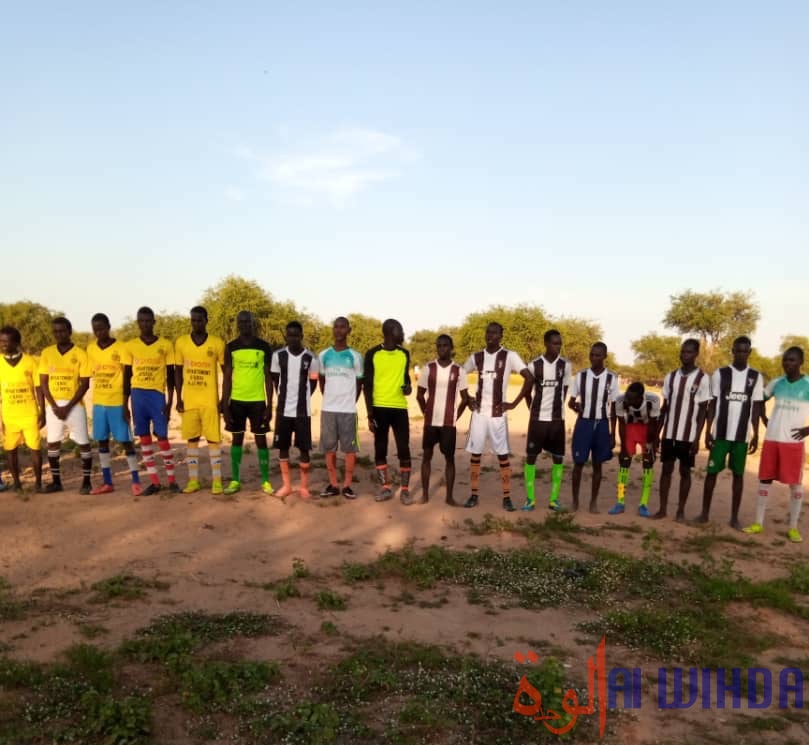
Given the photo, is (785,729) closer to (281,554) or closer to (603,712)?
(603,712)

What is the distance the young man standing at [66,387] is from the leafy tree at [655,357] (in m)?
48.6

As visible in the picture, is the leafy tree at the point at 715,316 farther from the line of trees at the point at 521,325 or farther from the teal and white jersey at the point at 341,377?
the teal and white jersey at the point at 341,377

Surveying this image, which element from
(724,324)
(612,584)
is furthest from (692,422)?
(724,324)

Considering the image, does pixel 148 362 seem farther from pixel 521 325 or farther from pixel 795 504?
pixel 521 325

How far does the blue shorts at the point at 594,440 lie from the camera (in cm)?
855

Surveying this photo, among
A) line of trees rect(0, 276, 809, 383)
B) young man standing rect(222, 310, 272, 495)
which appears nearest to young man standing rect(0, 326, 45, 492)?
young man standing rect(222, 310, 272, 495)

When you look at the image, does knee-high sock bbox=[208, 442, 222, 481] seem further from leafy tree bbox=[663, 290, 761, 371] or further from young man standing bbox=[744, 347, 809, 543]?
leafy tree bbox=[663, 290, 761, 371]

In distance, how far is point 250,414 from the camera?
8555mm

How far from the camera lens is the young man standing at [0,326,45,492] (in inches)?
337

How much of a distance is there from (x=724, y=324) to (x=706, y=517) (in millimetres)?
43881

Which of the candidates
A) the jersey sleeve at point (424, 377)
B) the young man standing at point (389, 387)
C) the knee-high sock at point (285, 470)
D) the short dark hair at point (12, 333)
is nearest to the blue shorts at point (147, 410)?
the knee-high sock at point (285, 470)

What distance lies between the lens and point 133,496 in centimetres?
849

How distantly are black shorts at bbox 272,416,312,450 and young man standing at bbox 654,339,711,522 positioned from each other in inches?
190

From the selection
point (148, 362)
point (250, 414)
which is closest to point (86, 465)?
point (148, 362)
